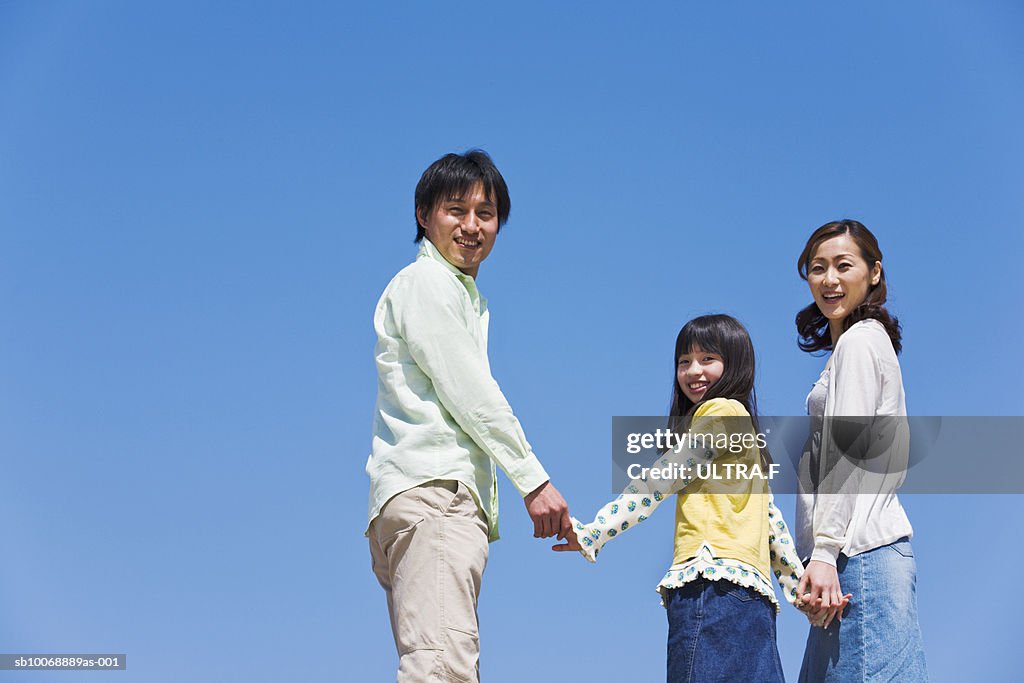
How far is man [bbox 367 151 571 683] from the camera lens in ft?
11.1

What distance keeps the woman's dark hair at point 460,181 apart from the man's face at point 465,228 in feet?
0.09

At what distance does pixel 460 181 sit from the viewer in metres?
4.11

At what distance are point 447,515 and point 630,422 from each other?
149cm

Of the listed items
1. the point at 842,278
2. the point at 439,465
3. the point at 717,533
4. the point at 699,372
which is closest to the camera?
the point at 439,465

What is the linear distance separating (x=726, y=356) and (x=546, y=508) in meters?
1.13

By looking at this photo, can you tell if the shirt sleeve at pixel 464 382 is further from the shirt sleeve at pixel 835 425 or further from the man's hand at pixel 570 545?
the shirt sleeve at pixel 835 425

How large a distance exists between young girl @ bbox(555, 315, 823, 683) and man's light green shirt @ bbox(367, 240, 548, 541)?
685 millimetres

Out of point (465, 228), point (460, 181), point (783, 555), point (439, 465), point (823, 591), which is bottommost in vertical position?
point (823, 591)

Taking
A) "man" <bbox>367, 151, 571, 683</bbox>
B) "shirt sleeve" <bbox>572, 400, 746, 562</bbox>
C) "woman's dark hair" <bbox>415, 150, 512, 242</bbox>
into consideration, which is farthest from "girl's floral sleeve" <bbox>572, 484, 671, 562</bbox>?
"woman's dark hair" <bbox>415, 150, 512, 242</bbox>

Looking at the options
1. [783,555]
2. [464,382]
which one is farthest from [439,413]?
[783,555]

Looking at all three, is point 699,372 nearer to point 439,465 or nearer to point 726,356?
point 726,356

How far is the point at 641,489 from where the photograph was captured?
427 cm

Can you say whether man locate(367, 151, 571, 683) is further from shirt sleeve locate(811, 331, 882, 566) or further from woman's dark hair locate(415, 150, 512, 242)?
shirt sleeve locate(811, 331, 882, 566)

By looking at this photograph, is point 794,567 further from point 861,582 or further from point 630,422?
point 630,422
